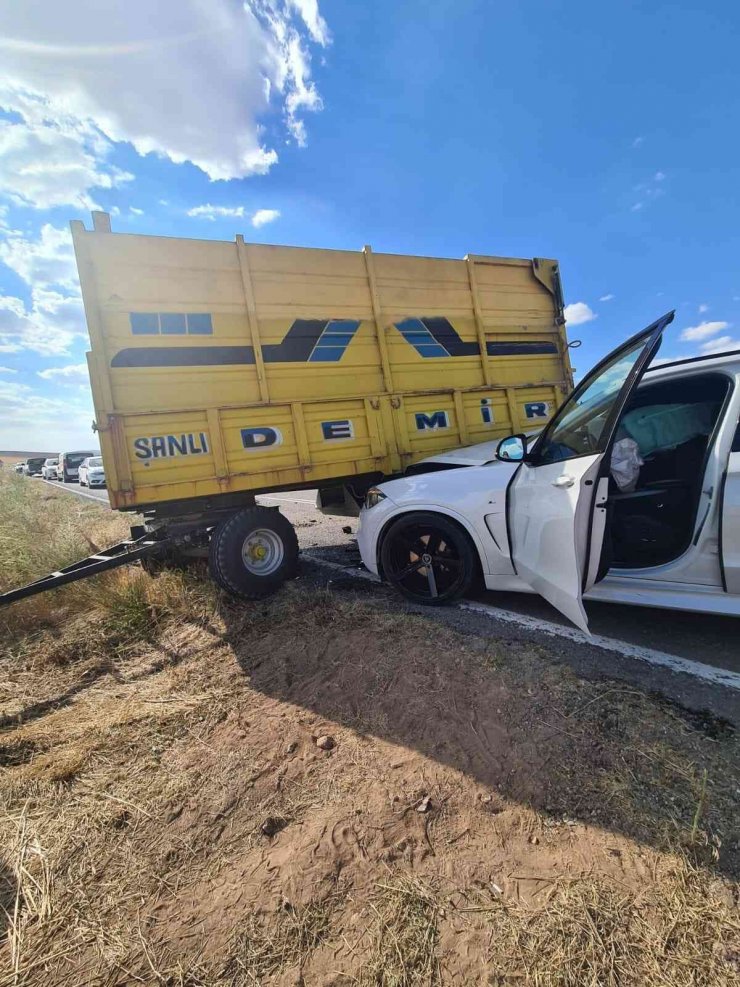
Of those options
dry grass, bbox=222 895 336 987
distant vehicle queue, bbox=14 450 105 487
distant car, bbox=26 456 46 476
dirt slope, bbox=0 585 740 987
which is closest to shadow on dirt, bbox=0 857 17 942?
dirt slope, bbox=0 585 740 987

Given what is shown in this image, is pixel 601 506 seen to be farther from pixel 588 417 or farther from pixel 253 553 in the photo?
pixel 253 553

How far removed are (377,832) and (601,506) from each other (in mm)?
1868

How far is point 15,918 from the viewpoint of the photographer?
1436 millimetres

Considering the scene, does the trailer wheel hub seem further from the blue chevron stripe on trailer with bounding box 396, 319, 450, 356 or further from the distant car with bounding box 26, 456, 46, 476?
the distant car with bounding box 26, 456, 46, 476

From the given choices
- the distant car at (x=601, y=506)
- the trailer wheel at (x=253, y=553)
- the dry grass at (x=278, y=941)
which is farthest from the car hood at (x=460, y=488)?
the dry grass at (x=278, y=941)

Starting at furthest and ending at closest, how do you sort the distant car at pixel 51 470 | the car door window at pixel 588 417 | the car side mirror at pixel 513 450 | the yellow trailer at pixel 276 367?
the distant car at pixel 51 470 → the yellow trailer at pixel 276 367 → the car side mirror at pixel 513 450 → the car door window at pixel 588 417

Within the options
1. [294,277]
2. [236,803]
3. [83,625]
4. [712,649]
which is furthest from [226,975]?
[294,277]

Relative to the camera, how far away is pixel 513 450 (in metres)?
3.38

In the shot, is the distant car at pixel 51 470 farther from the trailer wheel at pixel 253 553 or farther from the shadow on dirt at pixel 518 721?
the shadow on dirt at pixel 518 721

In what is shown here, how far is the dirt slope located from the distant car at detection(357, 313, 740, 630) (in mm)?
661

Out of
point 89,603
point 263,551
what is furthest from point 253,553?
point 89,603

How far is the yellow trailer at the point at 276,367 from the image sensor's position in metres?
3.68

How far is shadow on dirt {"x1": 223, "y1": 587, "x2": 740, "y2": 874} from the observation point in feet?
5.16

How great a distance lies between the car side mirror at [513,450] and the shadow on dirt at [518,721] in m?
1.35
